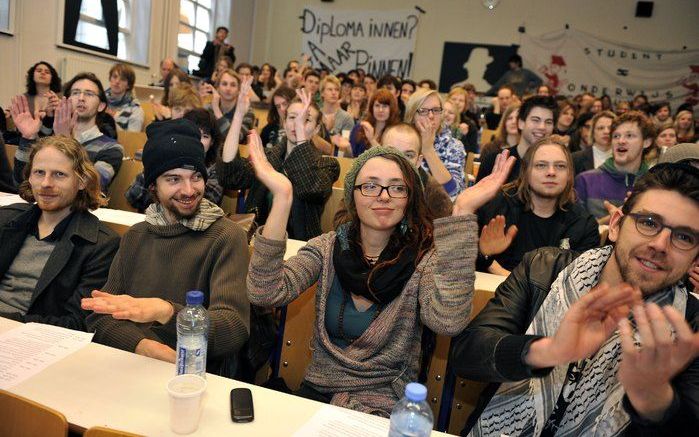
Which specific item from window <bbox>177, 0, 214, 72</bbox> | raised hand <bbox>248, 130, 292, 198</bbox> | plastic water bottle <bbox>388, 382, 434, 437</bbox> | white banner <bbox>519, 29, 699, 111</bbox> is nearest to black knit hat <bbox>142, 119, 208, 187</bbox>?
raised hand <bbox>248, 130, 292, 198</bbox>

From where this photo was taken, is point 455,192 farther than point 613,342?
Yes

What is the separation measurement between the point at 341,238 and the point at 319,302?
0.23m

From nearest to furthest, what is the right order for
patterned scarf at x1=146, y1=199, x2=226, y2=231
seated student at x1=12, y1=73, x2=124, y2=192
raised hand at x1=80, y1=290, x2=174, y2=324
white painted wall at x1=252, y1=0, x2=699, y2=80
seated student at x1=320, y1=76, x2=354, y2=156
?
raised hand at x1=80, y1=290, x2=174, y2=324
patterned scarf at x1=146, y1=199, x2=226, y2=231
seated student at x1=12, y1=73, x2=124, y2=192
seated student at x1=320, y1=76, x2=354, y2=156
white painted wall at x1=252, y1=0, x2=699, y2=80

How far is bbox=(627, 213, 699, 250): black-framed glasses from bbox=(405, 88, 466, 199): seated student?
5.88 feet

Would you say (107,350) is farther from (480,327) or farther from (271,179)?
(480,327)

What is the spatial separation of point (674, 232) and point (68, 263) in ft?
6.56

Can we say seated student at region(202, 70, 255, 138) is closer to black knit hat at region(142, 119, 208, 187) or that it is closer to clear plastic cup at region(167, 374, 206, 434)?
black knit hat at region(142, 119, 208, 187)

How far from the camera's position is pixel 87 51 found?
274 inches

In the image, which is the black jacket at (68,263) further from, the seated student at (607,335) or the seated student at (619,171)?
the seated student at (619,171)

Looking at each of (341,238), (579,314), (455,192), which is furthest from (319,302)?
(455,192)

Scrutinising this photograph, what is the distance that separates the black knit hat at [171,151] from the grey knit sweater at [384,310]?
0.45 m

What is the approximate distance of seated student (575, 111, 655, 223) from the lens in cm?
340

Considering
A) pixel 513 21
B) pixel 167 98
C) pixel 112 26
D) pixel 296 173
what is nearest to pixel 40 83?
pixel 167 98

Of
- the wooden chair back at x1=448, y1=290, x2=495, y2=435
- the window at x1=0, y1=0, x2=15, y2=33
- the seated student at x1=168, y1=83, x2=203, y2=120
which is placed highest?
the window at x1=0, y1=0, x2=15, y2=33
